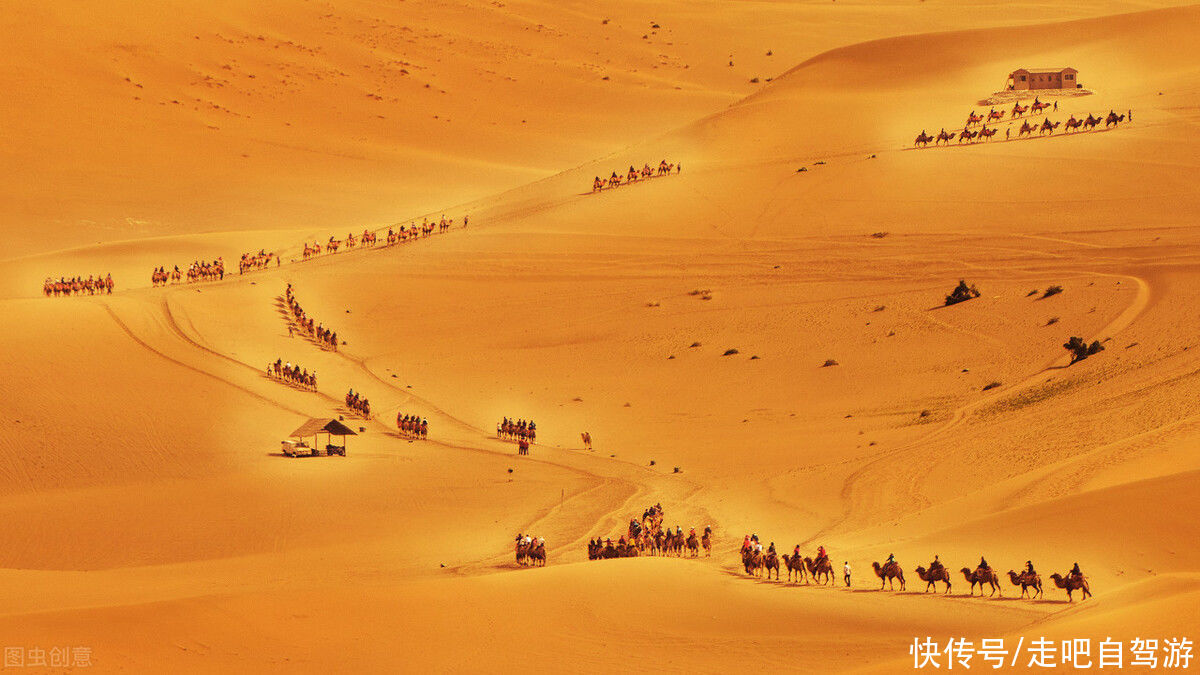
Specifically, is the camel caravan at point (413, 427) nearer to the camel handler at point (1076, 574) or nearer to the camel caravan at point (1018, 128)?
the camel handler at point (1076, 574)

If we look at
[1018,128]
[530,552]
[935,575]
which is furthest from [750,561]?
[1018,128]

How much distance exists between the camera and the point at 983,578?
21.9 metres

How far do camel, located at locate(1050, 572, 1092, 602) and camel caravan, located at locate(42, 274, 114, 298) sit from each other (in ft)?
126

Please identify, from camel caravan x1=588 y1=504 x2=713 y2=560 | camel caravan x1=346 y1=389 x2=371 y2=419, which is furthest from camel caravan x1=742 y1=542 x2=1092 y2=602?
camel caravan x1=346 y1=389 x2=371 y2=419

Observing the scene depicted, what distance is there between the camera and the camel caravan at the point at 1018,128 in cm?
6147

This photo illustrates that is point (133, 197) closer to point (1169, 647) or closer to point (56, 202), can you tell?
point (56, 202)

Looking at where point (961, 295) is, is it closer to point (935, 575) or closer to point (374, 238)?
point (935, 575)

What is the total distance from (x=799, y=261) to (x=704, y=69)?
1870 inches

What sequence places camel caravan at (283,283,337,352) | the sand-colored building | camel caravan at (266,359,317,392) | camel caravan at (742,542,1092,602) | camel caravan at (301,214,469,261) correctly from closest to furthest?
camel caravan at (742,542,1092,602), camel caravan at (266,359,317,392), camel caravan at (283,283,337,352), camel caravan at (301,214,469,261), the sand-colored building

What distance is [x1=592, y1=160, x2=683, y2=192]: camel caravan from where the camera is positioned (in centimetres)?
6450

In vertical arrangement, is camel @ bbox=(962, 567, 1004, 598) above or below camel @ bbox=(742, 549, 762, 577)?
below

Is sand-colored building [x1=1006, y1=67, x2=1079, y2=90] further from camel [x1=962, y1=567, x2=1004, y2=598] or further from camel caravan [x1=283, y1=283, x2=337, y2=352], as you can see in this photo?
camel [x1=962, y1=567, x2=1004, y2=598]

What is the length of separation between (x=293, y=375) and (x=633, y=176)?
26645 mm

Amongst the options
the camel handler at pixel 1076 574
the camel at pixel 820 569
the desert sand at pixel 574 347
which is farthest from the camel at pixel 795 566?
the camel handler at pixel 1076 574
